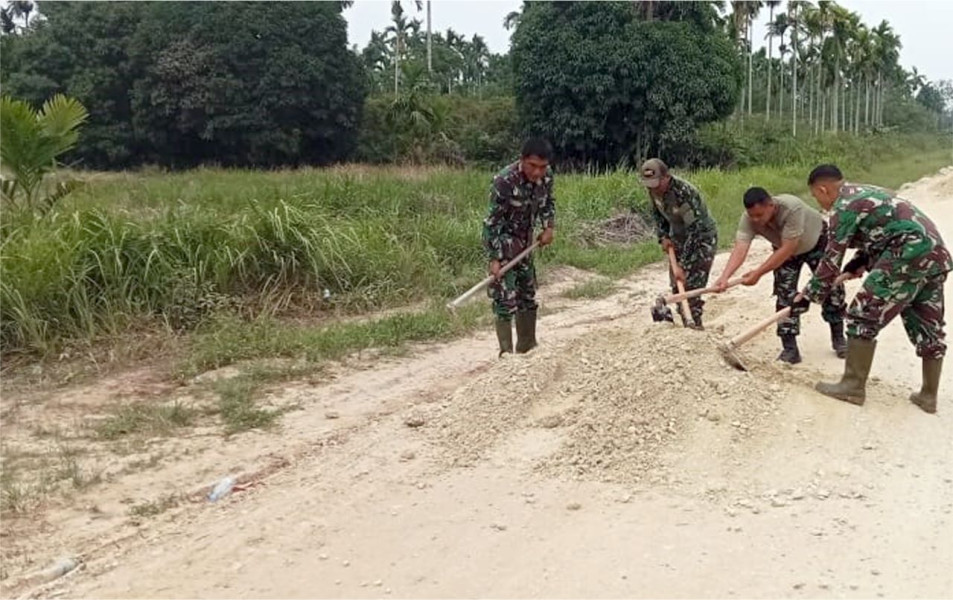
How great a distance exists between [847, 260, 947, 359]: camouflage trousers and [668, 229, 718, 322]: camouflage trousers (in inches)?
50.0

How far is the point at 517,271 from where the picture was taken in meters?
5.76

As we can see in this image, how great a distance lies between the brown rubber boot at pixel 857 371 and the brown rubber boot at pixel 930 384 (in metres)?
0.34

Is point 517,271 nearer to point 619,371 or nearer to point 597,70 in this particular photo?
point 619,371

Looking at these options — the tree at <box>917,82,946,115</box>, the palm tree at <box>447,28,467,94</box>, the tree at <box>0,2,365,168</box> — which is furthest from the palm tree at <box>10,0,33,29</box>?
the tree at <box>917,82,946,115</box>

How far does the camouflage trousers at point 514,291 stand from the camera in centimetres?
565

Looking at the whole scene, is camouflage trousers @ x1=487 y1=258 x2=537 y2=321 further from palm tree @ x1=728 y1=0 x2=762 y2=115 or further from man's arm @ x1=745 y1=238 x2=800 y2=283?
palm tree @ x1=728 y1=0 x2=762 y2=115

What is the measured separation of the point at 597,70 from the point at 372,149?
9.42m

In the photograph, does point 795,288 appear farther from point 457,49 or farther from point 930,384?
point 457,49

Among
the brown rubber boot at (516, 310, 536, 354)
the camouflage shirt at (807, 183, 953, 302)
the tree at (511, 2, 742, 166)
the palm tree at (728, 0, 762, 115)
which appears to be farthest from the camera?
the palm tree at (728, 0, 762, 115)

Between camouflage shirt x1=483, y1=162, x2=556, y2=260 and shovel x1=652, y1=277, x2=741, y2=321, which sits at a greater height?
camouflage shirt x1=483, y1=162, x2=556, y2=260

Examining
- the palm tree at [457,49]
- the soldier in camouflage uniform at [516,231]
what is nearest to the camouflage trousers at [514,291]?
the soldier in camouflage uniform at [516,231]

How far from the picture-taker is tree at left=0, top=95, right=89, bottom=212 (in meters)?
7.27

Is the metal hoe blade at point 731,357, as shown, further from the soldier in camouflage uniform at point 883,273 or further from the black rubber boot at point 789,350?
the black rubber boot at point 789,350

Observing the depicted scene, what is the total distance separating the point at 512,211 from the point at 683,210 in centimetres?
110
